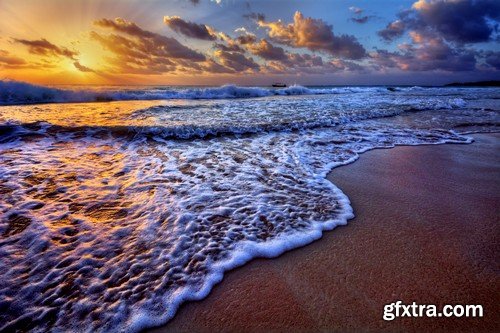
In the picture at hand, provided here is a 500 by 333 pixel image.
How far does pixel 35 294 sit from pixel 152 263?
33.9 inches

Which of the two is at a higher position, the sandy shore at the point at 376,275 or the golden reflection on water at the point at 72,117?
the golden reflection on water at the point at 72,117

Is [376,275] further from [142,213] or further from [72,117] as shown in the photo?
Answer: [72,117]

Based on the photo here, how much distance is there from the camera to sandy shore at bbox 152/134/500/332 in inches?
72.4

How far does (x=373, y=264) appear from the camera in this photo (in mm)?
2320

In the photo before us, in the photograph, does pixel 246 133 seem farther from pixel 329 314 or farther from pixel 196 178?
pixel 329 314

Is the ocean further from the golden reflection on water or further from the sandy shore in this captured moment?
the golden reflection on water

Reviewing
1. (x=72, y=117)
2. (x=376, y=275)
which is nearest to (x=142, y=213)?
(x=376, y=275)

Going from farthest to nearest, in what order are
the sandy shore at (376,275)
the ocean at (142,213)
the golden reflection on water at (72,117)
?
the golden reflection on water at (72,117)
the ocean at (142,213)
the sandy shore at (376,275)

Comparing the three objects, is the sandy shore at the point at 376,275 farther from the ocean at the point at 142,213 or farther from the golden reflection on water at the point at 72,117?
the golden reflection on water at the point at 72,117

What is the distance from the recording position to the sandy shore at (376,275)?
6.03ft

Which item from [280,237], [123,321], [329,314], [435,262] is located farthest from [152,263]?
[435,262]

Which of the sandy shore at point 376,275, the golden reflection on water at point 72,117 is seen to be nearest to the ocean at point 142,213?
the sandy shore at point 376,275

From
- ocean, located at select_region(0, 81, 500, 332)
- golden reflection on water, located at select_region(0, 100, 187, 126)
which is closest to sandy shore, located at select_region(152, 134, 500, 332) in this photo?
ocean, located at select_region(0, 81, 500, 332)

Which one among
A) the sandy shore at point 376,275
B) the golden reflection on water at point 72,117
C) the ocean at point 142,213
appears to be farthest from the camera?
the golden reflection on water at point 72,117
